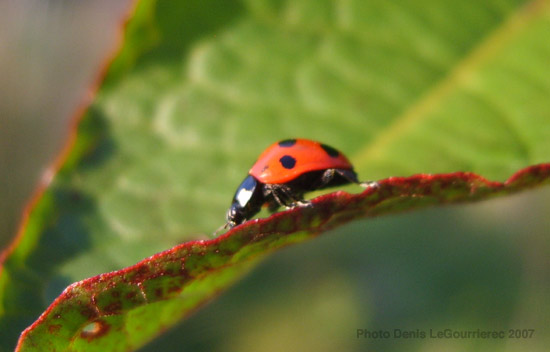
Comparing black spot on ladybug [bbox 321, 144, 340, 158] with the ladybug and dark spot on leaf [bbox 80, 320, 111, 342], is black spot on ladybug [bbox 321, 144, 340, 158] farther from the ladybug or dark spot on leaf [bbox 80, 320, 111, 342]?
dark spot on leaf [bbox 80, 320, 111, 342]

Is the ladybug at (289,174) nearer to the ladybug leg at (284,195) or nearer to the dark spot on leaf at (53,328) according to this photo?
the ladybug leg at (284,195)

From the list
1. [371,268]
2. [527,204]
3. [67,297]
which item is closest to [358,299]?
[371,268]

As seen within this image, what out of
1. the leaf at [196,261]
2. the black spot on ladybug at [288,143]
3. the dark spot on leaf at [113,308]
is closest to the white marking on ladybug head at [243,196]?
the black spot on ladybug at [288,143]

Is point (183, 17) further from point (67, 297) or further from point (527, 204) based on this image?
point (527, 204)

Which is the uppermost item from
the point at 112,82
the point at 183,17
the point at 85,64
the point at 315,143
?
the point at 85,64

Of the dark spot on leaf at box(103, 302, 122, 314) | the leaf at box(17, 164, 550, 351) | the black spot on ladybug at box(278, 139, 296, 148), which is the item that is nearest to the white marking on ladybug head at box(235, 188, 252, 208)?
the black spot on ladybug at box(278, 139, 296, 148)
